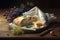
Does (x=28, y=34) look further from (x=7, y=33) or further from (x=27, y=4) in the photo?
(x=27, y=4)

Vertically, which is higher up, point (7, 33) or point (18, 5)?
point (18, 5)

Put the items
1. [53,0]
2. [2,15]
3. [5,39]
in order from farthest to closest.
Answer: [53,0] < [2,15] < [5,39]

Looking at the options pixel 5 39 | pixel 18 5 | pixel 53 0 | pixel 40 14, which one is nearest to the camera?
pixel 5 39

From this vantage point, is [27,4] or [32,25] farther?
[27,4]

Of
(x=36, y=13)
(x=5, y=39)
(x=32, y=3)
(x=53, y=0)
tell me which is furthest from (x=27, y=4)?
(x=5, y=39)

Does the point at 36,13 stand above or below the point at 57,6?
below

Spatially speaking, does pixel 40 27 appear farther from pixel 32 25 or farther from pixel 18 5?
pixel 18 5

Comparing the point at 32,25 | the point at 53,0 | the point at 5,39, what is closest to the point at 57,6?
the point at 53,0

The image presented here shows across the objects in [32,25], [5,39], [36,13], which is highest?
[36,13]

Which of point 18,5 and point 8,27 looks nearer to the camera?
point 8,27

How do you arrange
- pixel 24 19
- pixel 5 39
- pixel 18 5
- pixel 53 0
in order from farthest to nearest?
pixel 53 0 < pixel 18 5 < pixel 24 19 < pixel 5 39
